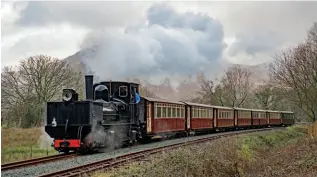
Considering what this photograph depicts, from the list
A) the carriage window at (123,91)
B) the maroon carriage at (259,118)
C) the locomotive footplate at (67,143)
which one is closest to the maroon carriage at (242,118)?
the maroon carriage at (259,118)

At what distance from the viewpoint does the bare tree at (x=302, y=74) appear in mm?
28797

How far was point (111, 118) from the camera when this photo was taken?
17047mm

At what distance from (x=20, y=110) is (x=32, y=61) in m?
Answer: 5.95

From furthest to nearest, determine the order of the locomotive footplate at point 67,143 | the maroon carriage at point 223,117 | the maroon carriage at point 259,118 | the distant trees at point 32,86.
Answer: the maroon carriage at point 259,118
the maroon carriage at point 223,117
the distant trees at point 32,86
the locomotive footplate at point 67,143

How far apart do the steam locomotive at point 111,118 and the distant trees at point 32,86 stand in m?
12.0

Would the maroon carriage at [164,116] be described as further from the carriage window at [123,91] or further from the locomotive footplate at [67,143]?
the locomotive footplate at [67,143]

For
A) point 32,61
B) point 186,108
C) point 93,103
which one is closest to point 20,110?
point 32,61

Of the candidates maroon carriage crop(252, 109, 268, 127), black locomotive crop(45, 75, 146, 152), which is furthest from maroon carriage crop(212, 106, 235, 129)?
black locomotive crop(45, 75, 146, 152)

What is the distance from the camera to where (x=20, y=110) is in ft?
100

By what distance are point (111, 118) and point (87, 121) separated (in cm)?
191

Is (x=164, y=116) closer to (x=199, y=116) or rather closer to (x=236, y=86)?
(x=199, y=116)

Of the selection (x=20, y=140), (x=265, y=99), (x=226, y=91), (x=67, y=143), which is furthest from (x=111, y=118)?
(x=265, y=99)

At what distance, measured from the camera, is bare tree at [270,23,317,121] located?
94.5 ft

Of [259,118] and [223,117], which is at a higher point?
[223,117]
